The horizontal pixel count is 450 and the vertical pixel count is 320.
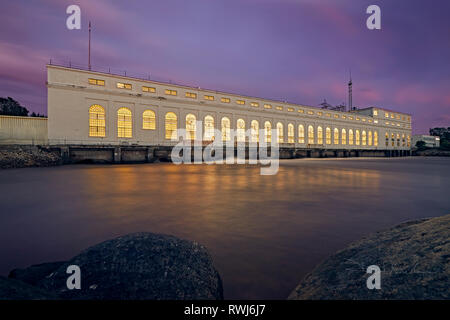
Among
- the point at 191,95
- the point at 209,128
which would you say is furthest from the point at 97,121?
the point at 209,128

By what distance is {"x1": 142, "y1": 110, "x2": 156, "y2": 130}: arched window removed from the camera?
3331cm

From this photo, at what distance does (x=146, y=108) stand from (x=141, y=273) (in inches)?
1361

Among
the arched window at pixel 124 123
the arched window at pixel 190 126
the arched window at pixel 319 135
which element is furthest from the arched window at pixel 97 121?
the arched window at pixel 319 135

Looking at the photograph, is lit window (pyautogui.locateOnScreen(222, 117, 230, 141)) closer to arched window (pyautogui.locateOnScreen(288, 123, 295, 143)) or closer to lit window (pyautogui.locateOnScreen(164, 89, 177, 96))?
lit window (pyautogui.locateOnScreen(164, 89, 177, 96))

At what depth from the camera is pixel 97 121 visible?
3011 centimetres

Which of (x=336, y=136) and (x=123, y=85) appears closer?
(x=123, y=85)

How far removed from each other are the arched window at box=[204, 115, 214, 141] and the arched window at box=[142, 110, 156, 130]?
9147 mm

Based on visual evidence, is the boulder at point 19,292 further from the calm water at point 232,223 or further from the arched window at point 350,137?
the arched window at point 350,137

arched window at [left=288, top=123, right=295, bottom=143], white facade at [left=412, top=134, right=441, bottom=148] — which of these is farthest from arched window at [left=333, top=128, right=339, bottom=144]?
white facade at [left=412, top=134, right=441, bottom=148]

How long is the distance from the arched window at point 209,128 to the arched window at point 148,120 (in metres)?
9.15

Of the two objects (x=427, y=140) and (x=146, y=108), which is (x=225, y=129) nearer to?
(x=146, y=108)

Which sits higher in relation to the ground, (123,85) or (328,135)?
(123,85)

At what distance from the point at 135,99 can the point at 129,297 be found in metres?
34.8

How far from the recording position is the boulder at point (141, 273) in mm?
1991
